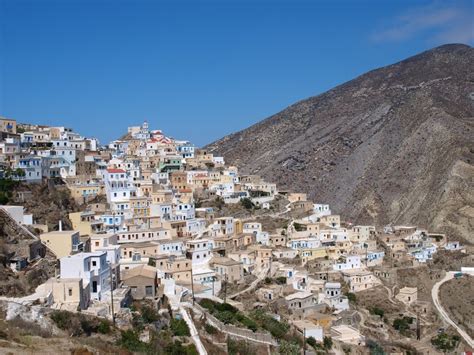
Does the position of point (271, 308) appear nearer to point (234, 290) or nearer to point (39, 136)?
point (234, 290)

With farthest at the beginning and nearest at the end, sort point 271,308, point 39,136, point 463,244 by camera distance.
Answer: point 463,244
point 39,136
point 271,308

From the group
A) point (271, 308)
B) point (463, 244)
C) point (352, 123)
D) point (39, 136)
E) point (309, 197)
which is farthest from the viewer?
point (352, 123)

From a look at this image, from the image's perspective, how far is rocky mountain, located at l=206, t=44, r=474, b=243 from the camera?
222 feet

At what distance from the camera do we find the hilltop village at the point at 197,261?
74.4 ft

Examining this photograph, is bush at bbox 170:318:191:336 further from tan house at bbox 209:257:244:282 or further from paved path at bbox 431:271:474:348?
paved path at bbox 431:271:474:348

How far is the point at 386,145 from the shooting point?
290 ft

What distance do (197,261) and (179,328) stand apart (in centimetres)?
1020

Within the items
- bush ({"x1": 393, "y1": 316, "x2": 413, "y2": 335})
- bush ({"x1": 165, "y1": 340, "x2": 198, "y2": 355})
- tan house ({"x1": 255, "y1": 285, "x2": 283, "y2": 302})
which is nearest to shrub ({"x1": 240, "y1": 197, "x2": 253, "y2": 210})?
tan house ({"x1": 255, "y1": 285, "x2": 283, "y2": 302})

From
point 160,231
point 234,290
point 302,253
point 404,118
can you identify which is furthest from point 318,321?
point 404,118

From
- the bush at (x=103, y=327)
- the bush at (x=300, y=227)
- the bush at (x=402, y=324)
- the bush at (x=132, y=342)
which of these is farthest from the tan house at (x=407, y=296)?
the bush at (x=103, y=327)

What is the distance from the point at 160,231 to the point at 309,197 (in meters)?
45.9

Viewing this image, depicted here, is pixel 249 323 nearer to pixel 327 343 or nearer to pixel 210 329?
pixel 210 329

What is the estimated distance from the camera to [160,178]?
4484cm

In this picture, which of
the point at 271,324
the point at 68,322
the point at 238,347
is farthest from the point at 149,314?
the point at 271,324
